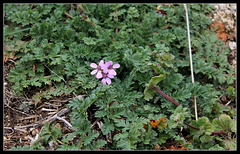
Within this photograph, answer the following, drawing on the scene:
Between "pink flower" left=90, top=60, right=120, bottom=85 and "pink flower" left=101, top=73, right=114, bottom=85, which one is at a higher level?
"pink flower" left=90, top=60, right=120, bottom=85

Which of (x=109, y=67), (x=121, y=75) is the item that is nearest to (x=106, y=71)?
(x=109, y=67)

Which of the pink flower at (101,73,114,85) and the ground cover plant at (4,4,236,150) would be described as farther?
the pink flower at (101,73,114,85)

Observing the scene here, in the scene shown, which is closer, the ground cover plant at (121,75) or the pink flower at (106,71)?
the ground cover plant at (121,75)

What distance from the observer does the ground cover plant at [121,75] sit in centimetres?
269

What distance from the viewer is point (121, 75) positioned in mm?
3244

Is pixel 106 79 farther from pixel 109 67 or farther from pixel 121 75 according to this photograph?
pixel 121 75

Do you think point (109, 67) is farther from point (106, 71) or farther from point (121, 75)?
point (121, 75)

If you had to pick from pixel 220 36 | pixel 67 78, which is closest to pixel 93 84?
pixel 67 78

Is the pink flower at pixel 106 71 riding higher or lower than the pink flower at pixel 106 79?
higher

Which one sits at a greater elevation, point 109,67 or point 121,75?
point 109,67

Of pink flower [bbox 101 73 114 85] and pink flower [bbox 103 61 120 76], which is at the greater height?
pink flower [bbox 103 61 120 76]

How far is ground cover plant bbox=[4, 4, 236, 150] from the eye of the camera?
106 inches

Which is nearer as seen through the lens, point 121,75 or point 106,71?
point 106,71

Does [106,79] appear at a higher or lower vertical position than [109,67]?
lower
